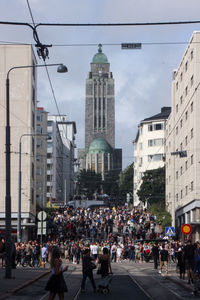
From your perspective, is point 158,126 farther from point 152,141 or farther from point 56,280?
point 56,280

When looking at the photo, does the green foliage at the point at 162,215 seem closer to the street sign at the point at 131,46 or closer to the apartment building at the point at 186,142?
the apartment building at the point at 186,142

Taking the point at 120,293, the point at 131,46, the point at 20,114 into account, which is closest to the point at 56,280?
the point at 120,293

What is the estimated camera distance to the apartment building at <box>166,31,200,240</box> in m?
55.2

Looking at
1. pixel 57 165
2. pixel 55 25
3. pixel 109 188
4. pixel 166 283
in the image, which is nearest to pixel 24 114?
pixel 166 283

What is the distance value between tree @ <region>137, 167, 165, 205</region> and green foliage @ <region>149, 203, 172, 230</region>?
24757mm

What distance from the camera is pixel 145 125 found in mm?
123688

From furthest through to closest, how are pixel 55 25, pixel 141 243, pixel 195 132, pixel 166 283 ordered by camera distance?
pixel 195 132 < pixel 141 243 < pixel 166 283 < pixel 55 25

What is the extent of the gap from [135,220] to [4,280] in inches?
1776

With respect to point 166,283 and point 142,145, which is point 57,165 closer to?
point 142,145

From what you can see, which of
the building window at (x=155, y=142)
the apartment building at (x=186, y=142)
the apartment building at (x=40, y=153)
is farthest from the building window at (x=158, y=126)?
the apartment building at (x=186, y=142)

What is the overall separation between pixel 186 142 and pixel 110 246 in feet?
53.7

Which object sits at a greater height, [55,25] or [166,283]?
[55,25]

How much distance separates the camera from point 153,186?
109125 millimetres

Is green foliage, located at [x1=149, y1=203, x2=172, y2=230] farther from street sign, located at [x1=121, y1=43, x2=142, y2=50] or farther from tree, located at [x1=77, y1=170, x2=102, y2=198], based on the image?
tree, located at [x1=77, y1=170, x2=102, y2=198]
